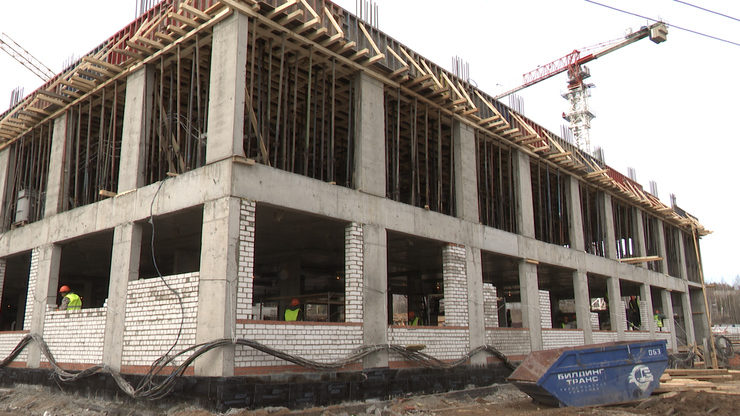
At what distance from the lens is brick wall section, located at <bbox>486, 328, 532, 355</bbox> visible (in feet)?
51.0

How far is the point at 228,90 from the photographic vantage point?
10672 mm

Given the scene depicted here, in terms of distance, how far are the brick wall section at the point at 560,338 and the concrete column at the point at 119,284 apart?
1208 cm

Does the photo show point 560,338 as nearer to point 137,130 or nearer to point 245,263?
point 245,263

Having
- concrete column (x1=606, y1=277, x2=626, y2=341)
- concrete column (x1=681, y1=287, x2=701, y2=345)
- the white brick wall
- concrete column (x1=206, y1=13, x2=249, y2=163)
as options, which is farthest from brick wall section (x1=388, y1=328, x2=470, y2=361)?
concrete column (x1=681, y1=287, x2=701, y2=345)

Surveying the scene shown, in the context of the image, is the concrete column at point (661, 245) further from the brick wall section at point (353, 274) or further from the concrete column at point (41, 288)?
the concrete column at point (41, 288)

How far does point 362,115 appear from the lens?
13000 mm

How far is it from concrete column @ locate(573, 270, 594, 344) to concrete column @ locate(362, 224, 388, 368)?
1032cm

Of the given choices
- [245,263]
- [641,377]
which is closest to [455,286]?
[641,377]

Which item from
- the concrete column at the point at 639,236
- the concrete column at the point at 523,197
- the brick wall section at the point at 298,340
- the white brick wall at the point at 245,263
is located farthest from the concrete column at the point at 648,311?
the white brick wall at the point at 245,263

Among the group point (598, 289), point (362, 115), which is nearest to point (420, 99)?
point (362, 115)

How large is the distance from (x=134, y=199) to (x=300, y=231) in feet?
12.8

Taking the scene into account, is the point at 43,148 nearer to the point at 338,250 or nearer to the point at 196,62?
the point at 196,62

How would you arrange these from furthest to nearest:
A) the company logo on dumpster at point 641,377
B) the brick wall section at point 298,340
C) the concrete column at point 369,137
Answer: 1. the concrete column at point 369,137
2. the company logo on dumpster at point 641,377
3. the brick wall section at point 298,340

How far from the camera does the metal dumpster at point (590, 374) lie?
Result: 11.5 meters
